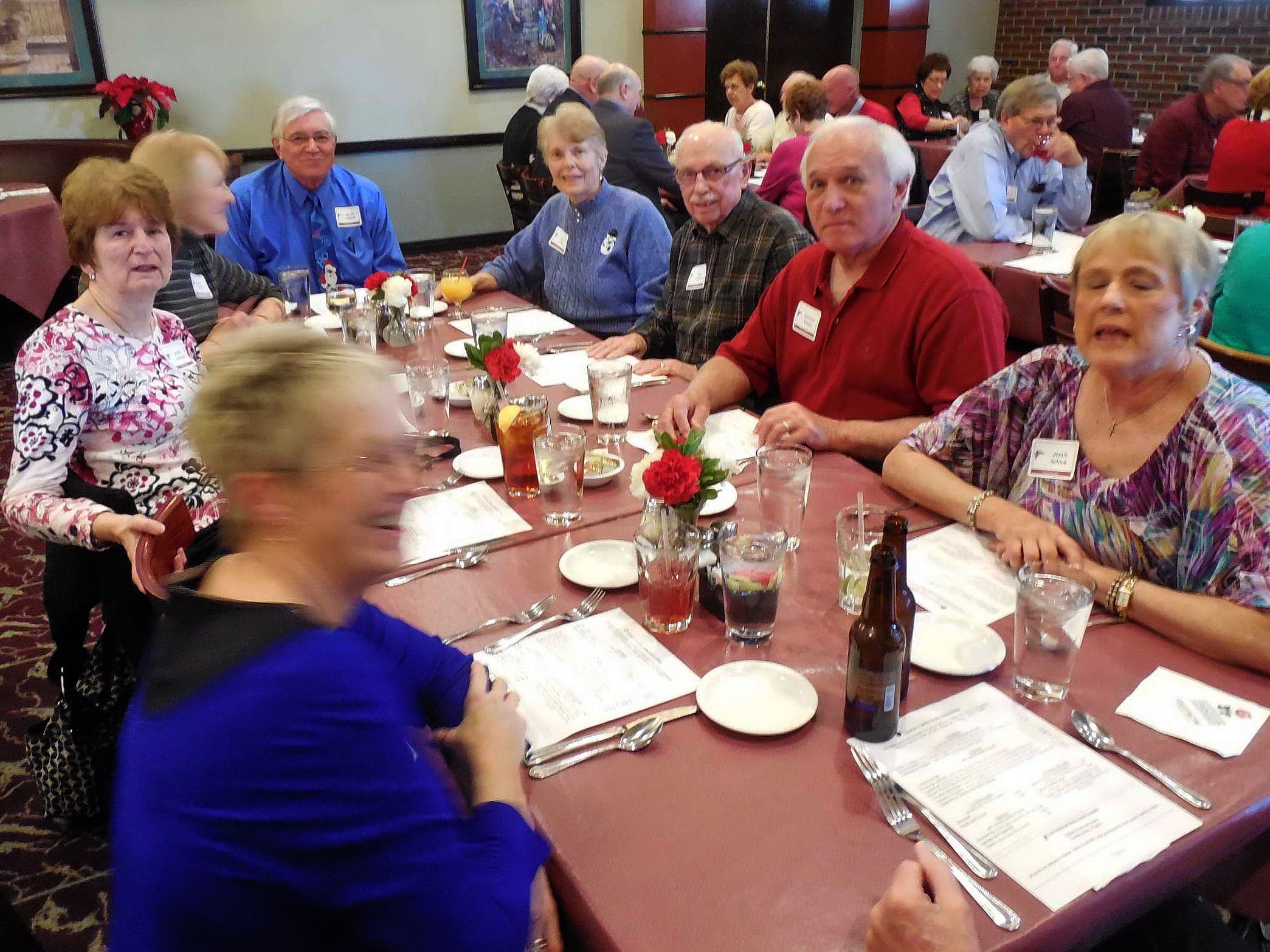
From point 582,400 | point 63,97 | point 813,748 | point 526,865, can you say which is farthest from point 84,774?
point 63,97

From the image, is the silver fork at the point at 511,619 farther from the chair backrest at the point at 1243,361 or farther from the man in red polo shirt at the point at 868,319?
the chair backrest at the point at 1243,361

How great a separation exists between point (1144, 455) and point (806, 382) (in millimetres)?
1105

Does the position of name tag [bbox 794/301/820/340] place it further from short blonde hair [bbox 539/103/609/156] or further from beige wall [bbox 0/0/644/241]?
beige wall [bbox 0/0/644/241]

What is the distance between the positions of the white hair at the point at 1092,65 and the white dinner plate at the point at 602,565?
7.20 meters

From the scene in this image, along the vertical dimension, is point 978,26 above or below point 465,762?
above

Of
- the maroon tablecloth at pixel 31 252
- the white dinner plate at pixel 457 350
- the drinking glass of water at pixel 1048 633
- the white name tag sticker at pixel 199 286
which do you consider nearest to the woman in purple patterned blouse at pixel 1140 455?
the drinking glass of water at pixel 1048 633

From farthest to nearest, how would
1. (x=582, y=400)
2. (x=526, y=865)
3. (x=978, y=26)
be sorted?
(x=978, y=26), (x=582, y=400), (x=526, y=865)

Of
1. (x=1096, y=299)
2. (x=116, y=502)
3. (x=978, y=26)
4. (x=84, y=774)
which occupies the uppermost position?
(x=978, y=26)

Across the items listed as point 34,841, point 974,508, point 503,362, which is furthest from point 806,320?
point 34,841

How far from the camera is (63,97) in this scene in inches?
254

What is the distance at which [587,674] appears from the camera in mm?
1293

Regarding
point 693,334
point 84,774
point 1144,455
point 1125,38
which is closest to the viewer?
point 1144,455

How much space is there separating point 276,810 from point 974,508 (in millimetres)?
1277

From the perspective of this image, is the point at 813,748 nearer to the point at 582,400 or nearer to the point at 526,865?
the point at 526,865
